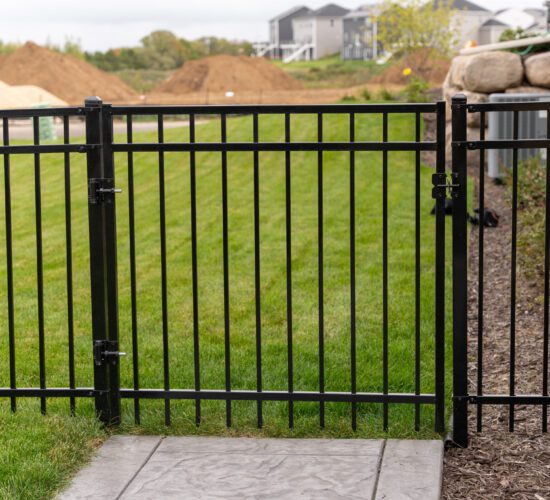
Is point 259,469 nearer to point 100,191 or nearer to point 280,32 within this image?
point 100,191

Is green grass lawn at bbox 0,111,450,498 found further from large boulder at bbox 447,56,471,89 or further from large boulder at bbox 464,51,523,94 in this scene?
large boulder at bbox 447,56,471,89

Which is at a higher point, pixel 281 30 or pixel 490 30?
pixel 281 30

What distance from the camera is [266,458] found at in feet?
13.9

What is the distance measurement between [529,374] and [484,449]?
1343 millimetres

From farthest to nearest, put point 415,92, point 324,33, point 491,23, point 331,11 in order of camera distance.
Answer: point 324,33 < point 331,11 < point 491,23 < point 415,92

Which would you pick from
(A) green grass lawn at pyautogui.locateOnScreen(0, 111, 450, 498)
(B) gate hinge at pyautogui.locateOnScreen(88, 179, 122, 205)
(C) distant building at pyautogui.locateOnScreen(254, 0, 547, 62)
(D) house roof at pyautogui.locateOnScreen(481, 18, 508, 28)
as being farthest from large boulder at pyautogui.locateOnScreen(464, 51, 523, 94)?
(D) house roof at pyautogui.locateOnScreen(481, 18, 508, 28)

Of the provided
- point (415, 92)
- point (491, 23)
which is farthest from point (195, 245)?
point (491, 23)

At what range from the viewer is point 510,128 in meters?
13.1

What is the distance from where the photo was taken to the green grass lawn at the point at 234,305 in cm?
464

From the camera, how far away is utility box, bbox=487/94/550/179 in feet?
40.7

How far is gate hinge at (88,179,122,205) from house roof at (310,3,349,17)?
8566 cm

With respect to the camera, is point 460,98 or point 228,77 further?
point 228,77

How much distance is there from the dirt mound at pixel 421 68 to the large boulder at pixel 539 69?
16.3 metres

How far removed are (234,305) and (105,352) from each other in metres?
2.89
